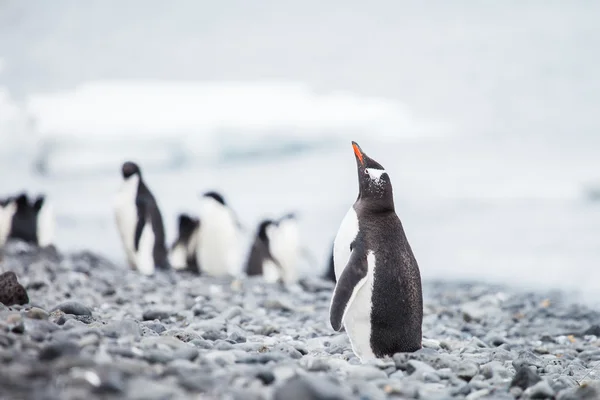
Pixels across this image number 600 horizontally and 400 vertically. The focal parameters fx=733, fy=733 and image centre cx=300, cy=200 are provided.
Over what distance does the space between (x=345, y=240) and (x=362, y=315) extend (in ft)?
1.16

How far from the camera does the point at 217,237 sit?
28.0 ft

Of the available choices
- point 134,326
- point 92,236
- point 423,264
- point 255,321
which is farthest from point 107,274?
point 92,236

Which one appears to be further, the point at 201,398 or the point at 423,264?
the point at 423,264

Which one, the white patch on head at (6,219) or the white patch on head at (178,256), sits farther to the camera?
the white patch on head at (6,219)

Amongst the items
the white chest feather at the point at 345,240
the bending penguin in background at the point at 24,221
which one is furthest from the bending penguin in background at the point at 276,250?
the white chest feather at the point at 345,240

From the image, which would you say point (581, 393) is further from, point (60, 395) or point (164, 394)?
point (60, 395)

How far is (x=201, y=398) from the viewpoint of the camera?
6.50 ft

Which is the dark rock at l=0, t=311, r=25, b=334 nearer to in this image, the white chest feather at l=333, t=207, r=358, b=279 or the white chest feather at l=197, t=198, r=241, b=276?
the white chest feather at l=333, t=207, r=358, b=279

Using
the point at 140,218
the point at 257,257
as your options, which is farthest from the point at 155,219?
the point at 257,257

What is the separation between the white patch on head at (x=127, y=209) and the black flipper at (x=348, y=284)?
510cm

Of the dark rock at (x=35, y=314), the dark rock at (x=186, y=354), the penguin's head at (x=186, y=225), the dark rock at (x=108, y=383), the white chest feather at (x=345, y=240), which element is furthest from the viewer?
the penguin's head at (x=186, y=225)

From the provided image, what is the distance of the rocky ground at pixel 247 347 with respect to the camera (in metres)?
2.03

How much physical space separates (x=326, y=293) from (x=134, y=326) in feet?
12.8

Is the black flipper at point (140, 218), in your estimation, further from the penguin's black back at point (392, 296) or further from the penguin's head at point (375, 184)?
the penguin's black back at point (392, 296)
